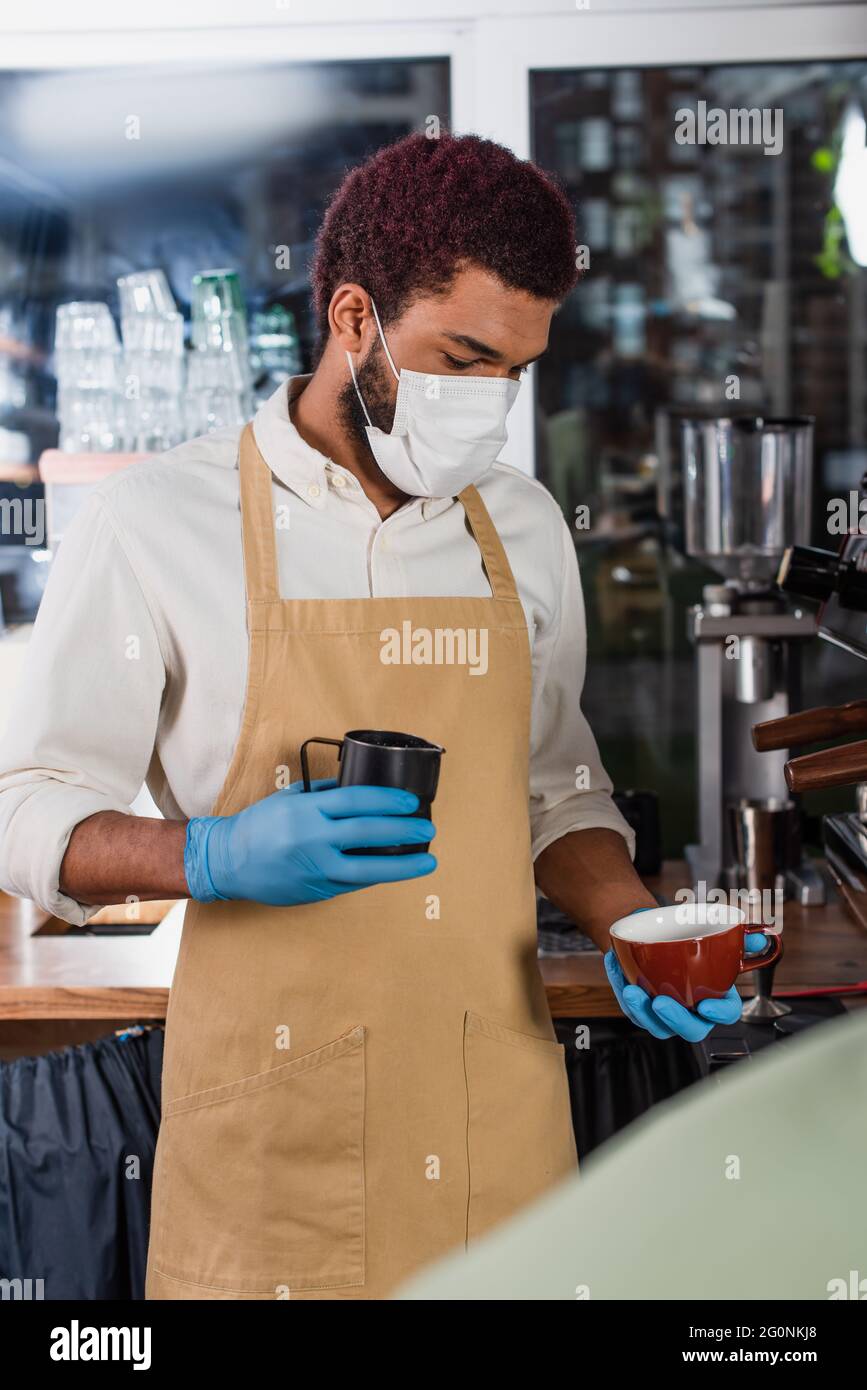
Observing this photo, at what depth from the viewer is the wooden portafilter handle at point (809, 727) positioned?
134 cm

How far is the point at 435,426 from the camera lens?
1419mm

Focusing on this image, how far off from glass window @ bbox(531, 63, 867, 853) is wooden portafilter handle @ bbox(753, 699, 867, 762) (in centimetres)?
164

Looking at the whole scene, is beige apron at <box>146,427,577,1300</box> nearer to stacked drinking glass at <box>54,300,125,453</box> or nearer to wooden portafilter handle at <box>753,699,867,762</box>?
wooden portafilter handle at <box>753,699,867,762</box>

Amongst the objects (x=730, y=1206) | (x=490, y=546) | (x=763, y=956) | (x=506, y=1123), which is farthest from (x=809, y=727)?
(x=730, y=1206)

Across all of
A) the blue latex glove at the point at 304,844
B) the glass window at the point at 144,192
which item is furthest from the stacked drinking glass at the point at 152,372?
the blue latex glove at the point at 304,844

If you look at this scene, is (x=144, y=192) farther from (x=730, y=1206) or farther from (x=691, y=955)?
(x=730, y=1206)

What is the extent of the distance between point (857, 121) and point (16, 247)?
1813mm

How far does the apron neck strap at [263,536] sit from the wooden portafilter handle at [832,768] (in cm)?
41

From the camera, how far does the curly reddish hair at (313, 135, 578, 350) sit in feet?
4.41

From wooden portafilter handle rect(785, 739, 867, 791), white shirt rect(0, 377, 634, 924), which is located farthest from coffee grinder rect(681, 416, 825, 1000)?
wooden portafilter handle rect(785, 739, 867, 791)

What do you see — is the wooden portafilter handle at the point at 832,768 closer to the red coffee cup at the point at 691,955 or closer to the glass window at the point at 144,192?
the red coffee cup at the point at 691,955

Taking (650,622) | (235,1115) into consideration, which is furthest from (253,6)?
(235,1115)

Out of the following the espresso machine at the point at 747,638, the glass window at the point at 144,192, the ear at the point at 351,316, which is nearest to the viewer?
the ear at the point at 351,316
